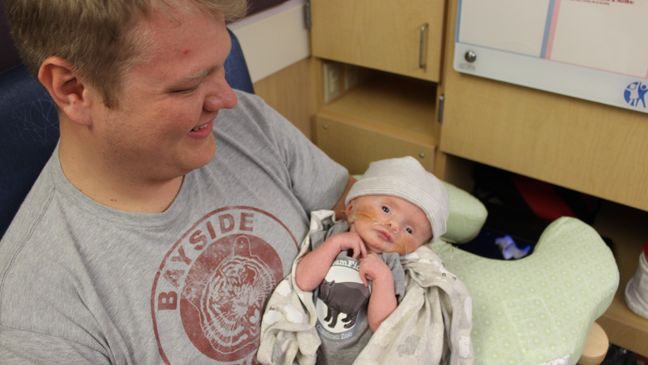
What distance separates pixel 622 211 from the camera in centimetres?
178

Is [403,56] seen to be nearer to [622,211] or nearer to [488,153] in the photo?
[488,153]

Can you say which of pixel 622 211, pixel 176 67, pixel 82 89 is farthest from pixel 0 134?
pixel 622 211

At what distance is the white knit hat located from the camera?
106 cm

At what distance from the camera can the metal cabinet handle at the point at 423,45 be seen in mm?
1488

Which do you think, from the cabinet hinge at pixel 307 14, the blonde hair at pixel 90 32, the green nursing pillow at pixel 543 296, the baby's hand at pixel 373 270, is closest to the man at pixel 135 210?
the blonde hair at pixel 90 32

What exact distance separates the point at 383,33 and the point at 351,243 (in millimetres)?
761

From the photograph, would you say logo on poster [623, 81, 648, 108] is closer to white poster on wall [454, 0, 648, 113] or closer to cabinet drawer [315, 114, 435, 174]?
white poster on wall [454, 0, 648, 113]

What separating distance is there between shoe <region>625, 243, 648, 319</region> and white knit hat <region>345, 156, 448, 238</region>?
2.13 ft

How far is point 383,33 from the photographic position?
1.58m

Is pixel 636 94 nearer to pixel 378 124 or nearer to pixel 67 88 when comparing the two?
pixel 378 124

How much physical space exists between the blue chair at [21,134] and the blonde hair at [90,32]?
18 centimetres

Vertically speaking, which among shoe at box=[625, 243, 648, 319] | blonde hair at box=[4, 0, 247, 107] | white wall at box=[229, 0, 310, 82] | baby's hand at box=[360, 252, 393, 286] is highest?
blonde hair at box=[4, 0, 247, 107]

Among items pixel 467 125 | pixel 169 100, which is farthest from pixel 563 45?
pixel 169 100

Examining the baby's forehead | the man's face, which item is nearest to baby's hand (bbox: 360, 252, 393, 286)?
the baby's forehead
